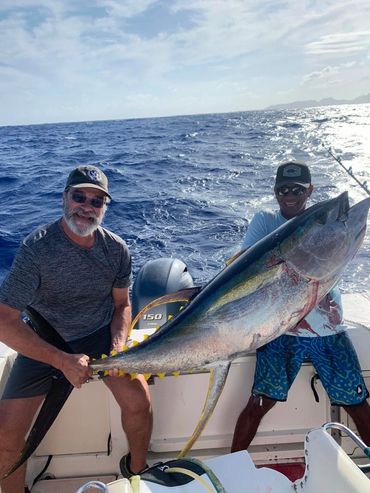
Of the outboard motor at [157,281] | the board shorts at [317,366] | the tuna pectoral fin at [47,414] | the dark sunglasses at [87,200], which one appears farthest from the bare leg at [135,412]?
the outboard motor at [157,281]

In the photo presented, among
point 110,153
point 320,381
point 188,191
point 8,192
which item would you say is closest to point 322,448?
point 320,381

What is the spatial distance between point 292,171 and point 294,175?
0.09ft

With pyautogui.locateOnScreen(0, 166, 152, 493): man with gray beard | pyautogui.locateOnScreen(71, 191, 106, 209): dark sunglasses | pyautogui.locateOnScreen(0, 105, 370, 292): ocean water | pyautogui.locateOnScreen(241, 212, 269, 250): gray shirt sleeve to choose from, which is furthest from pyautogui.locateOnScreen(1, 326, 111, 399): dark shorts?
pyautogui.locateOnScreen(0, 105, 370, 292): ocean water

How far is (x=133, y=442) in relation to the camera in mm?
2322

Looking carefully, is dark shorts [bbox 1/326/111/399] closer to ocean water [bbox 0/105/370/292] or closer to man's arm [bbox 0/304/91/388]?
man's arm [bbox 0/304/91/388]

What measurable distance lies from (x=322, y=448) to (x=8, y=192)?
1160 centimetres

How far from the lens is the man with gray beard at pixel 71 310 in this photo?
2184mm

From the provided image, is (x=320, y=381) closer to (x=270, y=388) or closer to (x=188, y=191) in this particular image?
Answer: (x=270, y=388)

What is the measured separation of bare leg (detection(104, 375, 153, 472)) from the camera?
7.48ft

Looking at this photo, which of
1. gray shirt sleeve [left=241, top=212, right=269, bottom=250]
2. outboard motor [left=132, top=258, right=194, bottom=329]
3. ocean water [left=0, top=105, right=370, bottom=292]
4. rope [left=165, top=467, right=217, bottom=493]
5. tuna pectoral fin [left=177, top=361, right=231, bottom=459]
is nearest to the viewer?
rope [left=165, top=467, right=217, bottom=493]

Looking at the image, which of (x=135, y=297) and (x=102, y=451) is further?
(x=135, y=297)

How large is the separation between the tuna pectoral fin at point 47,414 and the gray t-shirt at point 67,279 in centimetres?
30

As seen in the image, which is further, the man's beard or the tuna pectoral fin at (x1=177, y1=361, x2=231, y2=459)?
the man's beard

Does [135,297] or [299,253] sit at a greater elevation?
[299,253]
